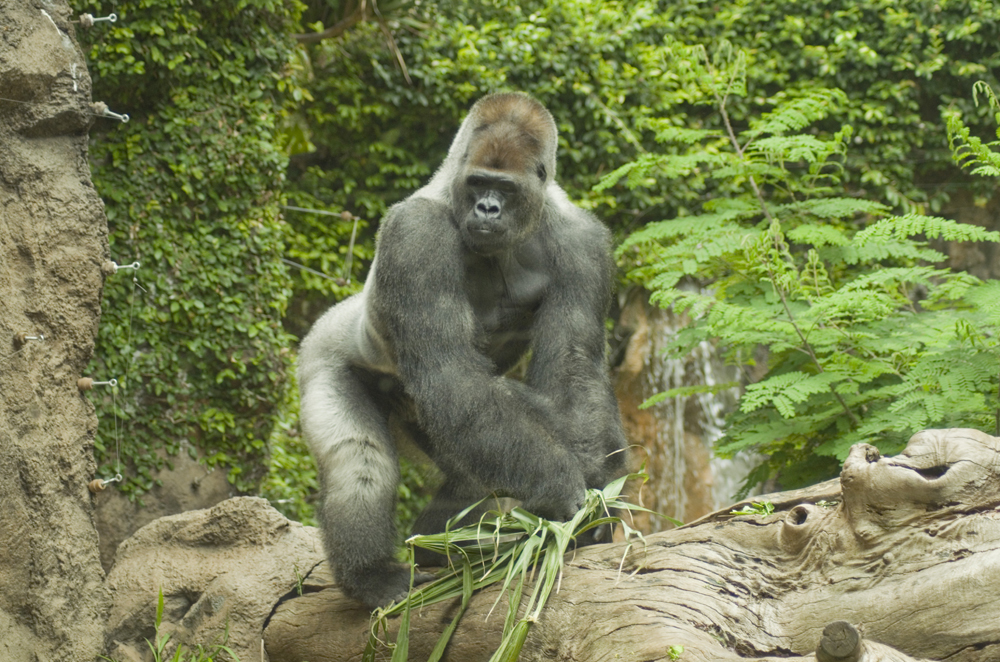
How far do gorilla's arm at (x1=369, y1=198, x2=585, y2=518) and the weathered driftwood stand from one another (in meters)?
0.32

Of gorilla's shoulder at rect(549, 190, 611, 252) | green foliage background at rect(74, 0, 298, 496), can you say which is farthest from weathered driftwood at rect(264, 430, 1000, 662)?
green foliage background at rect(74, 0, 298, 496)

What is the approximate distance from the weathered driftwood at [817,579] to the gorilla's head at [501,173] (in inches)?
47.8

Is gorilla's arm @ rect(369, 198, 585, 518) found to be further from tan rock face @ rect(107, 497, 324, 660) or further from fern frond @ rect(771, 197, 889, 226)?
fern frond @ rect(771, 197, 889, 226)

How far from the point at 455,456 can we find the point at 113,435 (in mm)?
2819

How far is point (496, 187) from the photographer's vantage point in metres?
3.22

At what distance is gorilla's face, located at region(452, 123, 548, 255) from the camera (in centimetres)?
319

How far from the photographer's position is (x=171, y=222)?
5406mm

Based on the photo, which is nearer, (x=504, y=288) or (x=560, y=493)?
(x=560, y=493)

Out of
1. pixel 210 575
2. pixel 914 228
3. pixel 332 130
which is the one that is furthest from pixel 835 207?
pixel 332 130

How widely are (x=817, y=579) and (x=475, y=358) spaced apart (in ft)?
4.26

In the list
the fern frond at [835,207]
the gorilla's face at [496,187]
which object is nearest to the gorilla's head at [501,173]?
the gorilla's face at [496,187]

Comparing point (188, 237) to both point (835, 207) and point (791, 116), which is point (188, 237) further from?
point (835, 207)

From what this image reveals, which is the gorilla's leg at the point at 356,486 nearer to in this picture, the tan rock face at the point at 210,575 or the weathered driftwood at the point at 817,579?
the weathered driftwood at the point at 817,579

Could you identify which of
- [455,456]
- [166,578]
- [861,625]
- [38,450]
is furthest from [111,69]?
[861,625]
